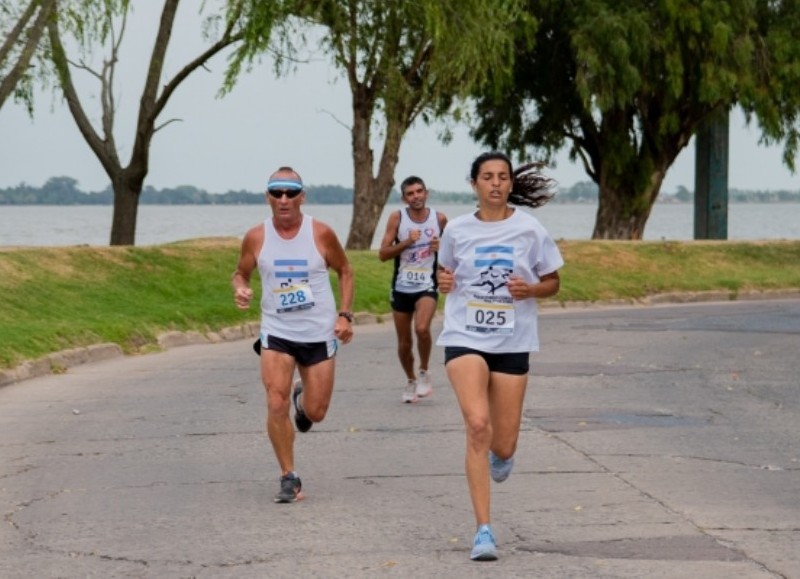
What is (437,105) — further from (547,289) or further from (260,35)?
(547,289)

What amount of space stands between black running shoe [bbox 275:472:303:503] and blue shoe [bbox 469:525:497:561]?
1.96 metres

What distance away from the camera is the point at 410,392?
50.2ft

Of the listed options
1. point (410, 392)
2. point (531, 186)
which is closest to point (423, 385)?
point (410, 392)

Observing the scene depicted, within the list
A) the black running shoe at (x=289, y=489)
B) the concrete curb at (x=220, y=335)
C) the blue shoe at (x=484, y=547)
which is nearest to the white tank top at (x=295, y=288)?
the black running shoe at (x=289, y=489)

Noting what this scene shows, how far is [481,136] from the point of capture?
48875 millimetres

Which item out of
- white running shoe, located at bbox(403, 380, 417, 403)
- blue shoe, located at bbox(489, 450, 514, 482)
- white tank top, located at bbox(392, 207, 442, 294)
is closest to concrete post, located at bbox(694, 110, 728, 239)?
white tank top, located at bbox(392, 207, 442, 294)

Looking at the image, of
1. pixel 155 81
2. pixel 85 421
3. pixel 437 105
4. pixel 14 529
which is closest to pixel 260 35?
pixel 155 81

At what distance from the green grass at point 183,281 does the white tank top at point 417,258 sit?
4869 mm

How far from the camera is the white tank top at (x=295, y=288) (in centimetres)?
1051

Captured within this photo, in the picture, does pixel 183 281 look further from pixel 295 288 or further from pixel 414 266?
pixel 295 288

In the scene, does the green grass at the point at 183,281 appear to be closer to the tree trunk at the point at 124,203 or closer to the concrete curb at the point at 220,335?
the concrete curb at the point at 220,335

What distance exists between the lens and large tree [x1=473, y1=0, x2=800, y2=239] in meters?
42.7

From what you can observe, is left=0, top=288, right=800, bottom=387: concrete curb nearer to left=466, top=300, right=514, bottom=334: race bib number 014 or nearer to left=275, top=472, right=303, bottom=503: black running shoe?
left=275, top=472, right=303, bottom=503: black running shoe

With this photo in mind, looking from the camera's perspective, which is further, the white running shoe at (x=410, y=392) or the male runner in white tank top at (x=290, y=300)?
the white running shoe at (x=410, y=392)
